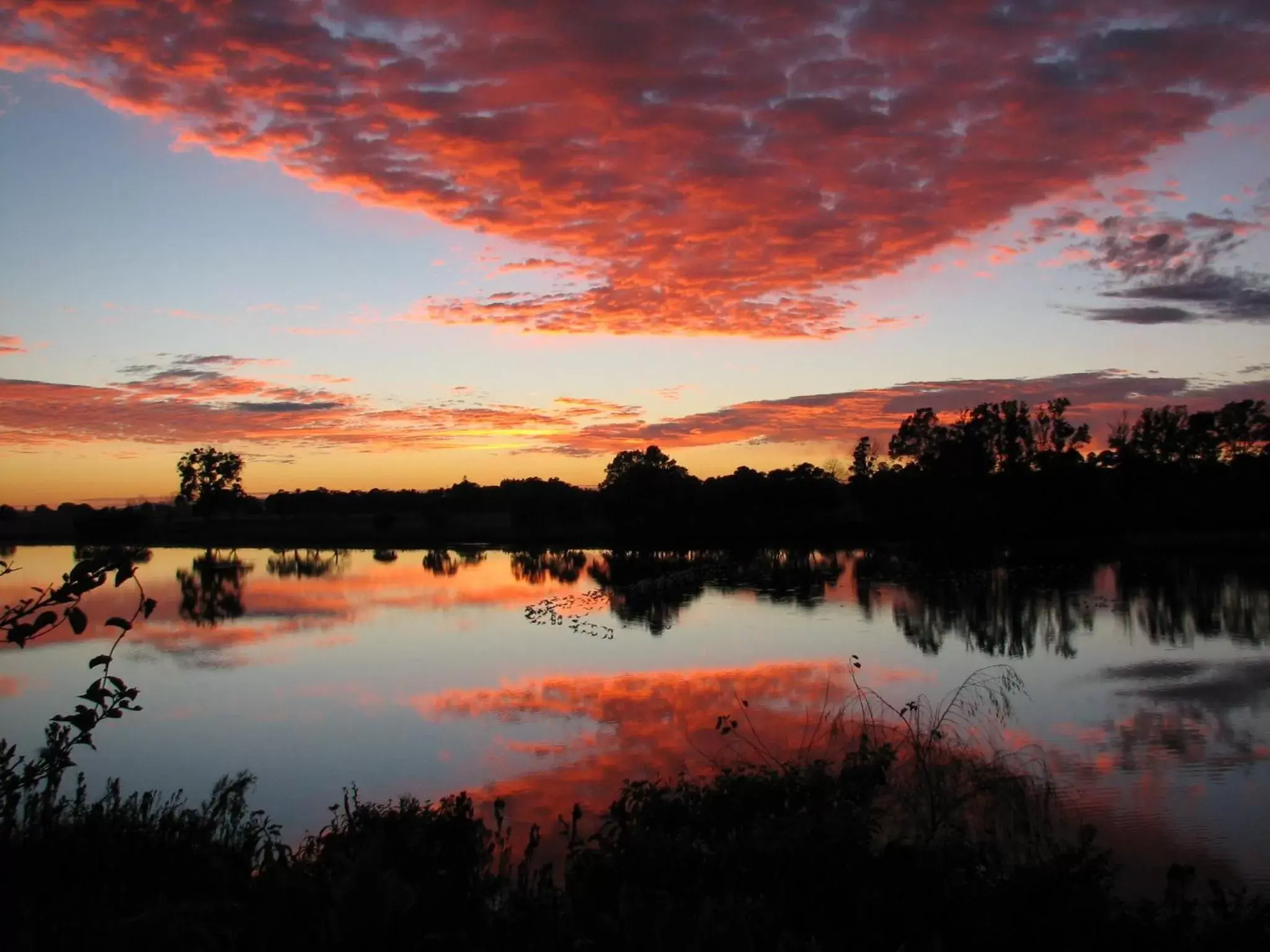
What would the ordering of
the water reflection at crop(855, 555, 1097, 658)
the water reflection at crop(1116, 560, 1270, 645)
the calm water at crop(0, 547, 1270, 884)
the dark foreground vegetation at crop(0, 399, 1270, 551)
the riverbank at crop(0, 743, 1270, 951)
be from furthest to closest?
the dark foreground vegetation at crop(0, 399, 1270, 551) → the water reflection at crop(1116, 560, 1270, 645) → the water reflection at crop(855, 555, 1097, 658) → the calm water at crop(0, 547, 1270, 884) → the riverbank at crop(0, 743, 1270, 951)

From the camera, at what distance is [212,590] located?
51.4m

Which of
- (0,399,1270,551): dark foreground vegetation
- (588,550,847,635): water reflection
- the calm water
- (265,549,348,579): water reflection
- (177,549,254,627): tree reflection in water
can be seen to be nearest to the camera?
the calm water

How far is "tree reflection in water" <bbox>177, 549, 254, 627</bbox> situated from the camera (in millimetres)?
39656

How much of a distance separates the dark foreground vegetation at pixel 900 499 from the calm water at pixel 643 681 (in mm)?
36713

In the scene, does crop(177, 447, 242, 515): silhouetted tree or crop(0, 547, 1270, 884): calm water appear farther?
crop(177, 447, 242, 515): silhouetted tree

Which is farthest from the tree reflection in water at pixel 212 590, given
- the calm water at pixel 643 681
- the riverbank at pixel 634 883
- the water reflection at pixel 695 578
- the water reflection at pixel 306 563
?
the riverbank at pixel 634 883

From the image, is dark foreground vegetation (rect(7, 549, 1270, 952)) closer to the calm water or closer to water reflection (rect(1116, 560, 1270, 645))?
the calm water

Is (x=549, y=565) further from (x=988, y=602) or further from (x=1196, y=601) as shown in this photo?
(x=1196, y=601)

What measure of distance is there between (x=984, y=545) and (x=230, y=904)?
254 ft

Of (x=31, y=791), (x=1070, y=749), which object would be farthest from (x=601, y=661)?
(x=31, y=791)

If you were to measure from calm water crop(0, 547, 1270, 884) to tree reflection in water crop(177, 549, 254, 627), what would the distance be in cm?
40

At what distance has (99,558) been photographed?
421 cm

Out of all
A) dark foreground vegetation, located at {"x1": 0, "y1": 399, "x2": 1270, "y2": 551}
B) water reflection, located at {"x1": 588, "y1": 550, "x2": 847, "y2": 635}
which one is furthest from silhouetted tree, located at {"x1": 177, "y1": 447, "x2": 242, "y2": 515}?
water reflection, located at {"x1": 588, "y1": 550, "x2": 847, "y2": 635}

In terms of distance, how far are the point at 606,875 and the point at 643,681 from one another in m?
15.1
